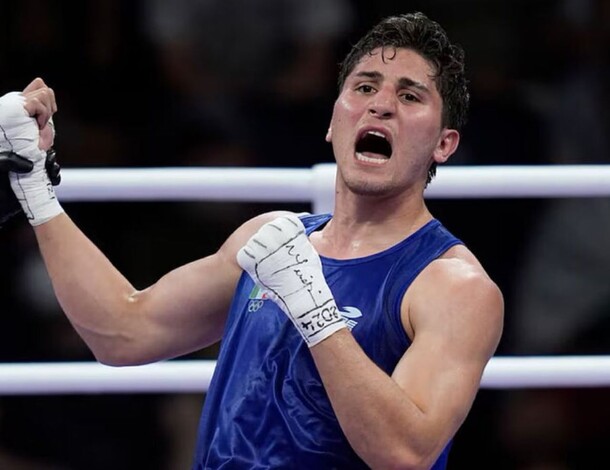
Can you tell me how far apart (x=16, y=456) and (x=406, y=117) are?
5.08 feet

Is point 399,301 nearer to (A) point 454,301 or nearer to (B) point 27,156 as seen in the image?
(A) point 454,301

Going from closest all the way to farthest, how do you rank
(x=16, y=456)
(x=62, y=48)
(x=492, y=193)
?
(x=492, y=193), (x=16, y=456), (x=62, y=48)

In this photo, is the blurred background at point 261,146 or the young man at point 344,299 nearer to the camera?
the young man at point 344,299

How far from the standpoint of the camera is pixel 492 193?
243 cm

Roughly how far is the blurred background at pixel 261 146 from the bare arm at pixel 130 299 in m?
0.85

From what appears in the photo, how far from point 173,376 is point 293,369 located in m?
0.46

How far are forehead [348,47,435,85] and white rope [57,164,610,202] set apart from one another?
269mm

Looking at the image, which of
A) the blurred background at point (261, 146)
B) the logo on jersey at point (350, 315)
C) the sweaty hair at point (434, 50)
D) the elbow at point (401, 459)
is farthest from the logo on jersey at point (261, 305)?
the blurred background at point (261, 146)

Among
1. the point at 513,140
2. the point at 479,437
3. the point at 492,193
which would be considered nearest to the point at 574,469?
the point at 479,437

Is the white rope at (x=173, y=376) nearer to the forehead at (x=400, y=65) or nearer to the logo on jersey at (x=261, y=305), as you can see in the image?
the logo on jersey at (x=261, y=305)

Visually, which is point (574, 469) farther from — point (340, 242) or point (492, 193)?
point (340, 242)

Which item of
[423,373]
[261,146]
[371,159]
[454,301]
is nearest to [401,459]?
[423,373]

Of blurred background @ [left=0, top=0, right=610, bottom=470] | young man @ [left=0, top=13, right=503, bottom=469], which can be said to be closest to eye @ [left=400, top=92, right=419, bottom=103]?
young man @ [left=0, top=13, right=503, bottom=469]

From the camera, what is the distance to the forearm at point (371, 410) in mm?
1830
